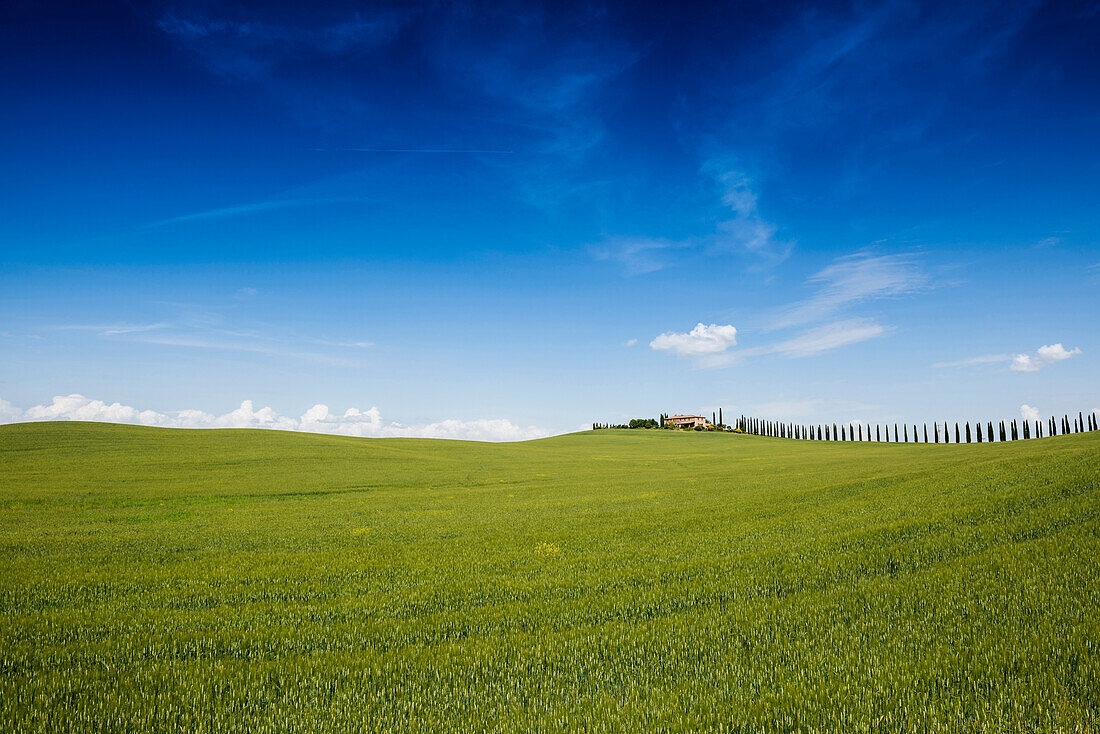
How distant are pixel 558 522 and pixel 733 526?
5948 mm

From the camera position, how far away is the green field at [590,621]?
211 inches

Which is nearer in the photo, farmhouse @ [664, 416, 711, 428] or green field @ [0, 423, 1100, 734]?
green field @ [0, 423, 1100, 734]

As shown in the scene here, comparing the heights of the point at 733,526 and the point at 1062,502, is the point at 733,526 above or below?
below

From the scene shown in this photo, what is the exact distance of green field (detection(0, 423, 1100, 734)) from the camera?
211 inches

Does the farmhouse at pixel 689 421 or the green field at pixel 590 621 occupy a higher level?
the farmhouse at pixel 689 421

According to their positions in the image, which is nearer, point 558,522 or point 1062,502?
point 1062,502

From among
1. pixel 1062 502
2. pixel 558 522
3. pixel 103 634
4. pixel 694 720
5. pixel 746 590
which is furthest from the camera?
pixel 558 522

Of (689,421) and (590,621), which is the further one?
(689,421)

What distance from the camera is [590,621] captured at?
26.4 feet

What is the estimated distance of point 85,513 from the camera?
86.6 feet

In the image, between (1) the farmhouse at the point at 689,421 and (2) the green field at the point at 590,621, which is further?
(1) the farmhouse at the point at 689,421

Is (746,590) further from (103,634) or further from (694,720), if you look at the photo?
(103,634)

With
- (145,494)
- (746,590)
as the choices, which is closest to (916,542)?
(746,590)

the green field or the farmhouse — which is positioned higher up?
the farmhouse
